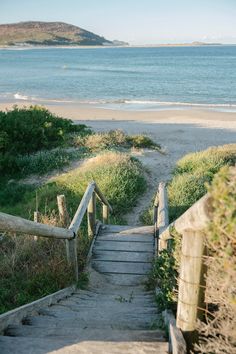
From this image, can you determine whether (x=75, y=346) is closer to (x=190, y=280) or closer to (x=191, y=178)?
(x=190, y=280)

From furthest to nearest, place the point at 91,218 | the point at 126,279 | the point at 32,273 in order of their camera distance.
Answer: the point at 91,218 < the point at 126,279 < the point at 32,273

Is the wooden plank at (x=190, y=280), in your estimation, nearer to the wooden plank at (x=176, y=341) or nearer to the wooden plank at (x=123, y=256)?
the wooden plank at (x=176, y=341)

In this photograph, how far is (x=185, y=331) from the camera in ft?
9.98

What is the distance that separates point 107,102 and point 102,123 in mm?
13809

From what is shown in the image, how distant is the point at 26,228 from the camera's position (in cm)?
412

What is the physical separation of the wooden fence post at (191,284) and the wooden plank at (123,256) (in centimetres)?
455

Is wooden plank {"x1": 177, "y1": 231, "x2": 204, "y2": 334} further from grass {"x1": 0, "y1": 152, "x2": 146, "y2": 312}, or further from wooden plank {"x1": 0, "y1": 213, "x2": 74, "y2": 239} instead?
grass {"x1": 0, "y1": 152, "x2": 146, "y2": 312}

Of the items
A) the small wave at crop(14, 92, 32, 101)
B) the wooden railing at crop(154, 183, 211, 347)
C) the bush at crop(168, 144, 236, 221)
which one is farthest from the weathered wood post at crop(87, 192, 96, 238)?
the small wave at crop(14, 92, 32, 101)

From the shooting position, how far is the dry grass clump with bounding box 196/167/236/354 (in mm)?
2254

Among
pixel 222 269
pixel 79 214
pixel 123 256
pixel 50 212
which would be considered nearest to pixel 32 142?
pixel 50 212

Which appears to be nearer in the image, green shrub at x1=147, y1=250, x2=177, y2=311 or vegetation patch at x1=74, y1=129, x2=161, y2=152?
green shrub at x1=147, y1=250, x2=177, y2=311

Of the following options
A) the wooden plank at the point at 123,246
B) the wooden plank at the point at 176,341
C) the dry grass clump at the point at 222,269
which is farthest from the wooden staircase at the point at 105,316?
the dry grass clump at the point at 222,269

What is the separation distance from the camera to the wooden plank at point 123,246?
8008 mm

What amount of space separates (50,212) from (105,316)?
6.56 meters
